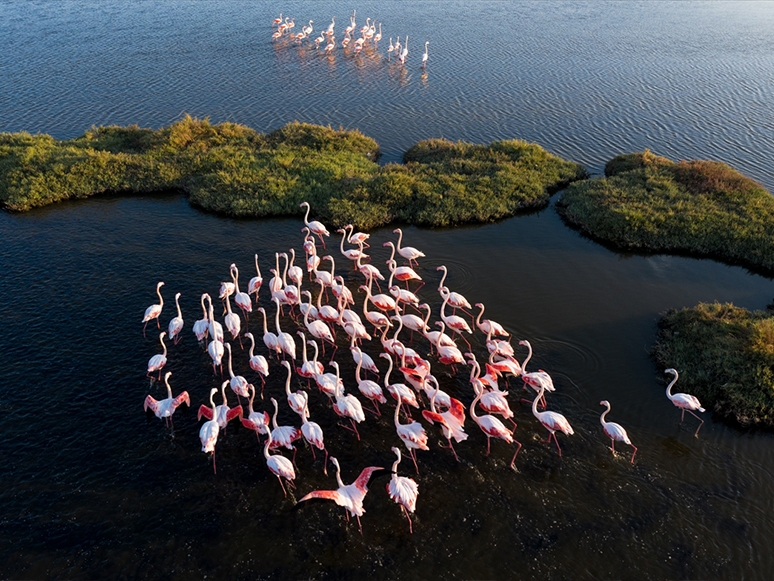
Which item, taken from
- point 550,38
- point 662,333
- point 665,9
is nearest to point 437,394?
point 662,333

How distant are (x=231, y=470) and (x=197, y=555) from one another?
7.26 ft

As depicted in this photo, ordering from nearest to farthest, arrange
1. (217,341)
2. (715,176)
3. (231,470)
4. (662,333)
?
(231,470) < (217,341) < (662,333) < (715,176)

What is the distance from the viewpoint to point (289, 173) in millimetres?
28281

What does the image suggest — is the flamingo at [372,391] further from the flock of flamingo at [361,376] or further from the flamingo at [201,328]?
the flamingo at [201,328]

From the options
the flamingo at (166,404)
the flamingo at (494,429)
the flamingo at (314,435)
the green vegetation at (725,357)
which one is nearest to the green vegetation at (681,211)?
the green vegetation at (725,357)

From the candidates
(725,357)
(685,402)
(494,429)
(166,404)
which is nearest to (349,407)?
(494,429)

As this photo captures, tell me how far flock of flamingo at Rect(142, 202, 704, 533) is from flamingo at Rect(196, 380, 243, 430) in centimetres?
3

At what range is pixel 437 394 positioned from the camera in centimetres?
1512

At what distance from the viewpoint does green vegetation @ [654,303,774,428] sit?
51.2 feet

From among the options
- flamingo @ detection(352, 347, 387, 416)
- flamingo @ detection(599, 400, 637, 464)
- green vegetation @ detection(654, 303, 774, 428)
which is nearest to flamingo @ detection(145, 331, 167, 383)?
flamingo @ detection(352, 347, 387, 416)

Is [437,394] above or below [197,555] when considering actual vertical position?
above

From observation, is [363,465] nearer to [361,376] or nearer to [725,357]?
[361,376]

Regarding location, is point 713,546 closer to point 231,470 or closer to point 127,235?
point 231,470

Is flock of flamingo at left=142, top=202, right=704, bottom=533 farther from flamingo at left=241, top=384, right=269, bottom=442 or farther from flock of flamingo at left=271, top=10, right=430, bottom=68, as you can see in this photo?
flock of flamingo at left=271, top=10, right=430, bottom=68
